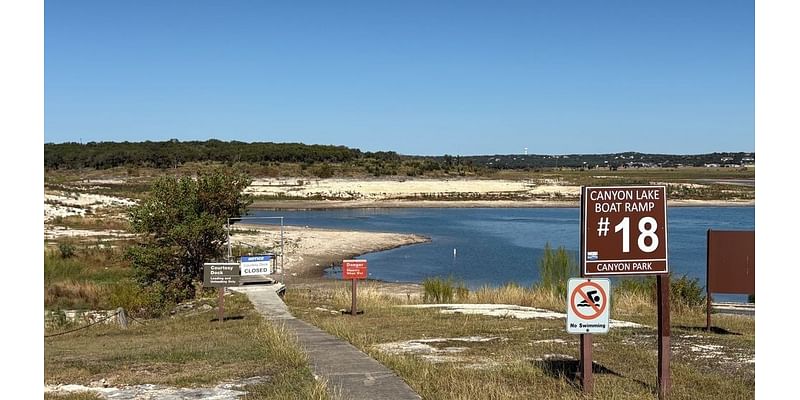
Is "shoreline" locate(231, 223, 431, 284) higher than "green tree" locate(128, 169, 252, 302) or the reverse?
the reverse

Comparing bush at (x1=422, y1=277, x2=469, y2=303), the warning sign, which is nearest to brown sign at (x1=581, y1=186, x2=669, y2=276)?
the warning sign

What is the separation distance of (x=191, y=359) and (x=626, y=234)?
5.49m

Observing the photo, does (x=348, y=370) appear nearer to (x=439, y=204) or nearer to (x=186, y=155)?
(x=439, y=204)

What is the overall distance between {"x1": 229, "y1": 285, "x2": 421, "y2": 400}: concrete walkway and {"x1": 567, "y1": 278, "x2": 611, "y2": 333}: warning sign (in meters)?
1.62

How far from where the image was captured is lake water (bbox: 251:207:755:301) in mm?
36969

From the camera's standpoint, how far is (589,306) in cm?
806

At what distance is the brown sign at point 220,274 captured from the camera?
1667 cm

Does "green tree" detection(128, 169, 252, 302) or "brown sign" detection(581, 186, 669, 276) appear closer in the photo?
"brown sign" detection(581, 186, 669, 276)

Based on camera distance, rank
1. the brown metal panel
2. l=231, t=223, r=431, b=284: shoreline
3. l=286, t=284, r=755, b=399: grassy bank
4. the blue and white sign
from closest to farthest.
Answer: l=286, t=284, r=755, b=399: grassy bank, the brown metal panel, the blue and white sign, l=231, t=223, r=431, b=284: shoreline

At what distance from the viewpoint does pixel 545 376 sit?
9.11 m

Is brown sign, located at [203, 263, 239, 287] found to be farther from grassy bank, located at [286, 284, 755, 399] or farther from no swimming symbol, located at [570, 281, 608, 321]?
no swimming symbol, located at [570, 281, 608, 321]

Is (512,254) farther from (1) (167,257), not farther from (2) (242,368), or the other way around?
(2) (242,368)

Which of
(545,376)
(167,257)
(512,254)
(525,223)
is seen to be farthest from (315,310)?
(525,223)

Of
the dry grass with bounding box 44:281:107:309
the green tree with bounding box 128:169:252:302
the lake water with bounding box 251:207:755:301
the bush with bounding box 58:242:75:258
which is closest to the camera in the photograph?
the green tree with bounding box 128:169:252:302
